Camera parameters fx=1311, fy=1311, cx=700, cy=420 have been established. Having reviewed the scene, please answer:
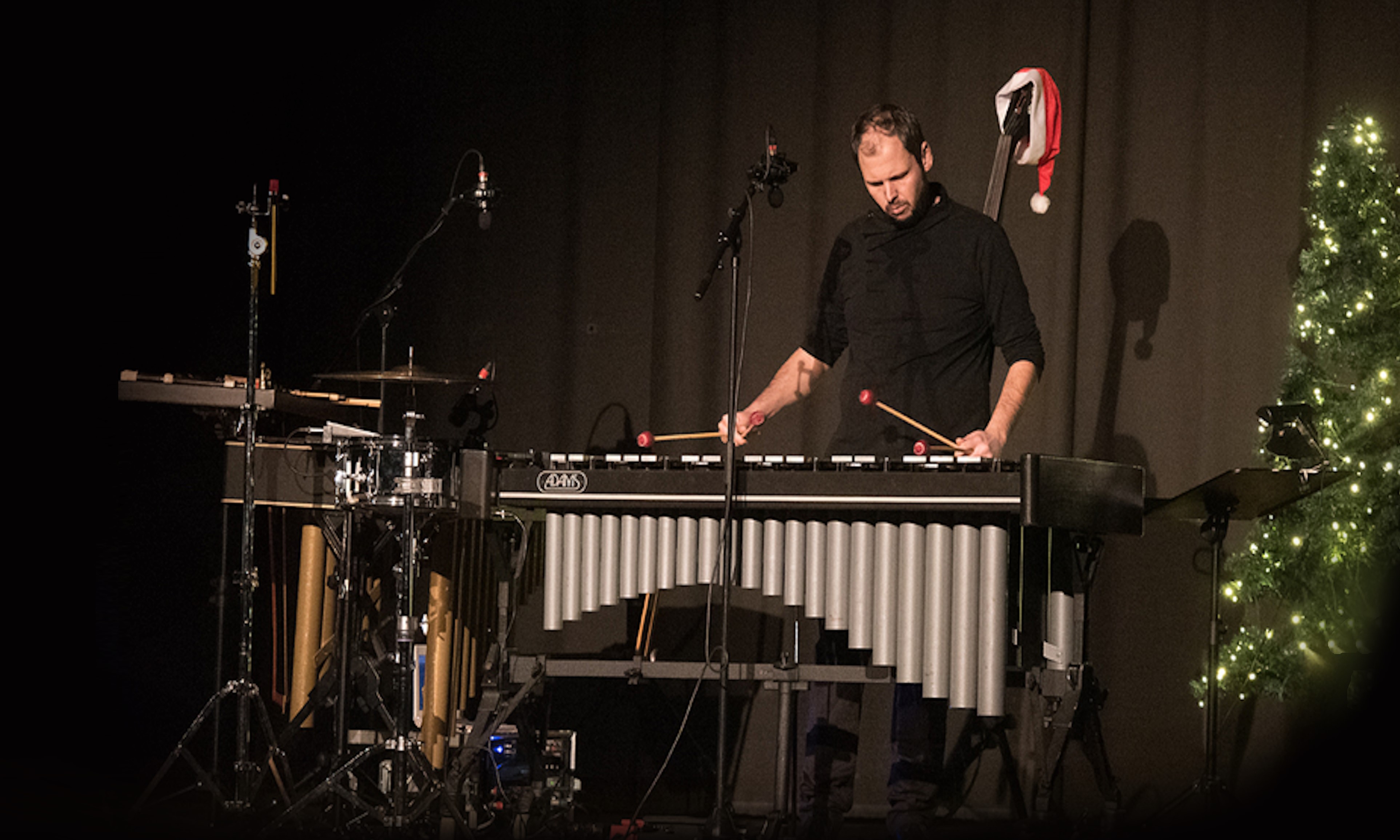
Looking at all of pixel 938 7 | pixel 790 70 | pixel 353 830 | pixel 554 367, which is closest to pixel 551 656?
pixel 353 830

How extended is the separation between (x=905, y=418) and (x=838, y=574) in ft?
1.79

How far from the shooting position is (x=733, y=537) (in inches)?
142

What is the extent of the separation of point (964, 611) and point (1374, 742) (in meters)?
2.14

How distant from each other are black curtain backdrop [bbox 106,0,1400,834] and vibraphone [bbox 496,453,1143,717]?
0.87 m

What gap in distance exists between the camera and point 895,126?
421cm

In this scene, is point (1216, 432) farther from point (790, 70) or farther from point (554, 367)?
point (554, 367)

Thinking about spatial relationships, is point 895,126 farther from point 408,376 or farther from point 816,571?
point 408,376

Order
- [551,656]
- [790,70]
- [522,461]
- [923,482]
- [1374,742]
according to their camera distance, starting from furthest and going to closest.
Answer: [790,70]
[551,656]
[522,461]
[923,482]
[1374,742]

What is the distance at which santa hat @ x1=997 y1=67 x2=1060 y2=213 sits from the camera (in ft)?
15.3

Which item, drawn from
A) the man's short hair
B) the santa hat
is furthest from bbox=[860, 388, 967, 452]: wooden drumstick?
the santa hat

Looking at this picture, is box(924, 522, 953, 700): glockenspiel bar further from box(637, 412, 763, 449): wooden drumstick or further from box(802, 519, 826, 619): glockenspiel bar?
box(637, 412, 763, 449): wooden drumstick

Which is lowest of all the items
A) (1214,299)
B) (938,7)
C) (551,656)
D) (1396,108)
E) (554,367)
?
(551,656)

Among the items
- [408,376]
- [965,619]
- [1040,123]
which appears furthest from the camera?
[1040,123]

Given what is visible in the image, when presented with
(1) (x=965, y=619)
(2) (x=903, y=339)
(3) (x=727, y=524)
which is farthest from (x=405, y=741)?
(2) (x=903, y=339)
